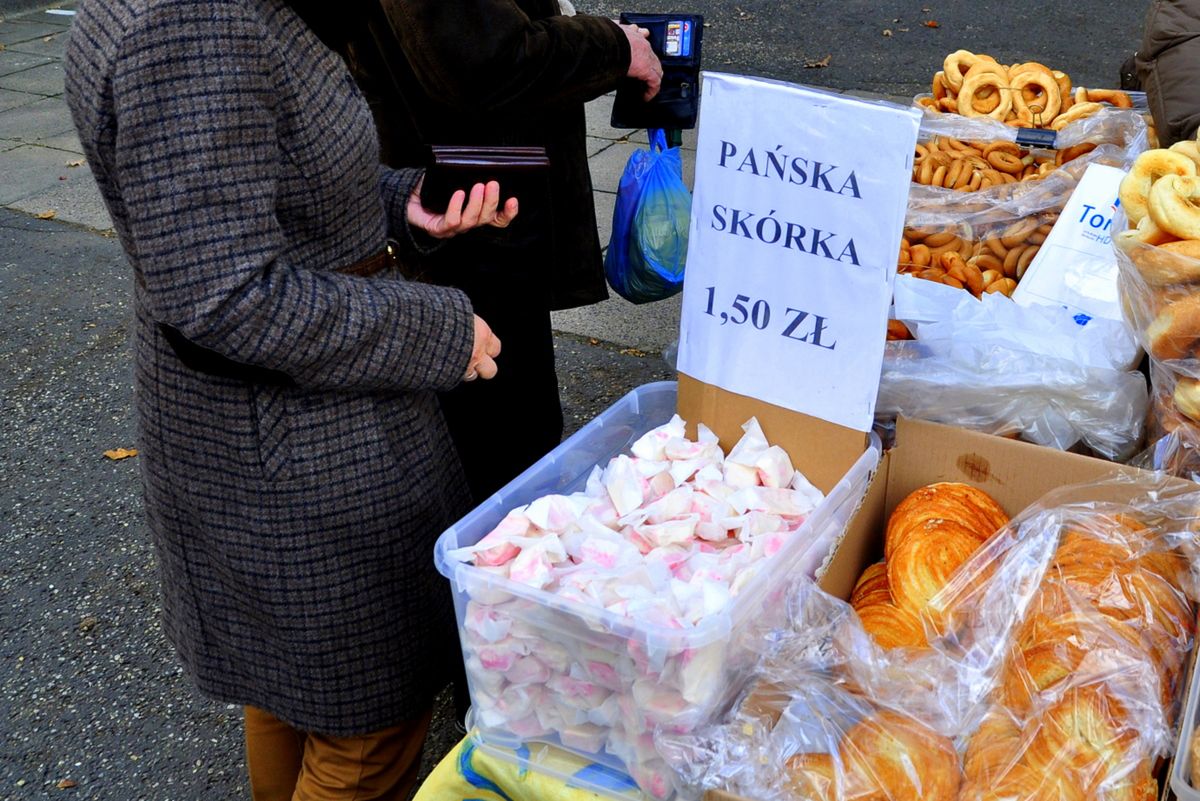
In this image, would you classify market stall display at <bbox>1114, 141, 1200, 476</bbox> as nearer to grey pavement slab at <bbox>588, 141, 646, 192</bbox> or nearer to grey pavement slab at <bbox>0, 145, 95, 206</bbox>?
grey pavement slab at <bbox>588, 141, 646, 192</bbox>

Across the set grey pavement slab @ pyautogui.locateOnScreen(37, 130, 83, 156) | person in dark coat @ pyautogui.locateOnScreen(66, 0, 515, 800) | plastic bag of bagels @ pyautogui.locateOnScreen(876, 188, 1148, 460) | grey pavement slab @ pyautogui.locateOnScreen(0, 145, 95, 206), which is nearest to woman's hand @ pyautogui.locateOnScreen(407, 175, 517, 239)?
person in dark coat @ pyautogui.locateOnScreen(66, 0, 515, 800)

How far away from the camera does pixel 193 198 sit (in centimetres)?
136

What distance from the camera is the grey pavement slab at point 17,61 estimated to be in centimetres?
804

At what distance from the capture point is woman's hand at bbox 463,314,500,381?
5.53ft

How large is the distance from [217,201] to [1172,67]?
7.21ft

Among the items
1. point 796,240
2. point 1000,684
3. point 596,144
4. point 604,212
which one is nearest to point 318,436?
point 796,240

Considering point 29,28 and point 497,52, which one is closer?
point 497,52

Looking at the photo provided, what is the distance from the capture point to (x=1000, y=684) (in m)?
1.41

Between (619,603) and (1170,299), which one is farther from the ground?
(1170,299)

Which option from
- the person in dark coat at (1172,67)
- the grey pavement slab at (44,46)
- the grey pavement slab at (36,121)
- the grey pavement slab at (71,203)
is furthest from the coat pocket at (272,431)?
the grey pavement slab at (44,46)

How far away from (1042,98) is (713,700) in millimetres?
2146

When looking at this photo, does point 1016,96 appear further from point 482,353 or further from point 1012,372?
point 482,353

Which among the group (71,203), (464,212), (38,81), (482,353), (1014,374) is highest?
(464,212)

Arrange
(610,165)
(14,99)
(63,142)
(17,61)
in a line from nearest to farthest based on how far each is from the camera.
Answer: (610,165)
(63,142)
(14,99)
(17,61)
